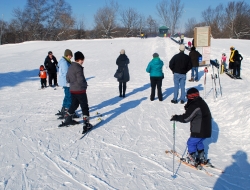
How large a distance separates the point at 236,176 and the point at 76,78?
3800 mm

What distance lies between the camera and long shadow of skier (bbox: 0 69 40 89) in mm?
13344

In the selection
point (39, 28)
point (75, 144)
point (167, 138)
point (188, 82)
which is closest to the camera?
point (75, 144)

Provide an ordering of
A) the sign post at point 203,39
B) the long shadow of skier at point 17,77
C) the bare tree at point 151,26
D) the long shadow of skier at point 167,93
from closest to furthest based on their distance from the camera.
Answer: the long shadow of skier at point 167,93
the long shadow of skier at point 17,77
the sign post at point 203,39
the bare tree at point 151,26

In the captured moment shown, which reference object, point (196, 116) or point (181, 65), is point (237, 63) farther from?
point (196, 116)

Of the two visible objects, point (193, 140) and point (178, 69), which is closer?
point (193, 140)

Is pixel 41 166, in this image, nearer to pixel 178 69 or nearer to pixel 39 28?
pixel 178 69

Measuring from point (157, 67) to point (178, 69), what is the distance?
0.73m

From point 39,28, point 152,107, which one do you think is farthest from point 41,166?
point 39,28

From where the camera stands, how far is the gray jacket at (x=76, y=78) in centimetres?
563

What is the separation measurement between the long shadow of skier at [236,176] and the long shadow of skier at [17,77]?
11.5 metres

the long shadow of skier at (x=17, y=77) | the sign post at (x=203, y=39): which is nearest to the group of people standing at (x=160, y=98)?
the sign post at (x=203, y=39)

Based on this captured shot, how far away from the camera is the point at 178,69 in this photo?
27.7 feet

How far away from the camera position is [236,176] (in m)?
Answer: 4.27

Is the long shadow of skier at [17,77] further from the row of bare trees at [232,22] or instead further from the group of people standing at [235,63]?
the row of bare trees at [232,22]
